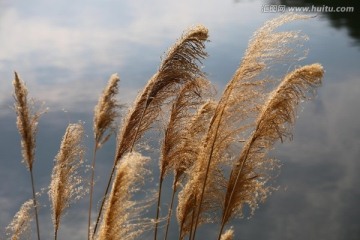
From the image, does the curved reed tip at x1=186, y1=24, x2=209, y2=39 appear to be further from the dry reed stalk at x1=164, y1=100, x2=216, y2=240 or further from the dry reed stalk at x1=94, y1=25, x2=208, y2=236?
the dry reed stalk at x1=164, y1=100, x2=216, y2=240

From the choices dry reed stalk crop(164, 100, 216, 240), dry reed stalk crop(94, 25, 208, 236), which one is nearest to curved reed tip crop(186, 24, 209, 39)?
dry reed stalk crop(94, 25, 208, 236)

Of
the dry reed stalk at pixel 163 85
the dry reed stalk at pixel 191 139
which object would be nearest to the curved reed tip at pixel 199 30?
the dry reed stalk at pixel 163 85

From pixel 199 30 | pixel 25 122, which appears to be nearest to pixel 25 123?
pixel 25 122

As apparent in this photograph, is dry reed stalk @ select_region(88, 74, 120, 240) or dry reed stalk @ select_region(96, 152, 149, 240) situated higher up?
dry reed stalk @ select_region(88, 74, 120, 240)

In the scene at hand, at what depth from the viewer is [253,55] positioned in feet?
14.1

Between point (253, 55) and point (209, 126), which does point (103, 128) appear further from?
point (253, 55)

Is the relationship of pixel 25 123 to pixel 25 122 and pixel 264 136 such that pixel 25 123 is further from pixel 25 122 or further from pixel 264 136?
pixel 264 136

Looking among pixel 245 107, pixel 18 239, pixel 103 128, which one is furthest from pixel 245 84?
pixel 18 239

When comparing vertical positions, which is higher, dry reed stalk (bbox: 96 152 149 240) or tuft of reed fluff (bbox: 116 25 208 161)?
tuft of reed fluff (bbox: 116 25 208 161)

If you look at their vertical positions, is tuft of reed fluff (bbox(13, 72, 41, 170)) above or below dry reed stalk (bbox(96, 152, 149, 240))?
above

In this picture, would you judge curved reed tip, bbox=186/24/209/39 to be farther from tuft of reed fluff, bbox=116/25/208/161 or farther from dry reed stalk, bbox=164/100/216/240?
dry reed stalk, bbox=164/100/216/240

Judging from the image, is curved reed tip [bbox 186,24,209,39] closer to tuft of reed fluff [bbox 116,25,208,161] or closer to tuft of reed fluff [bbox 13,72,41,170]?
tuft of reed fluff [bbox 116,25,208,161]

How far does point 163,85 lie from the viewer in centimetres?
434

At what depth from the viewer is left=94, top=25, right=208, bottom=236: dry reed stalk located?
421 centimetres
